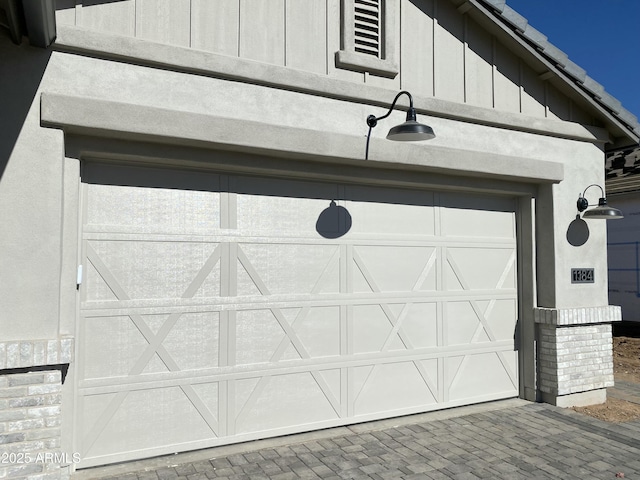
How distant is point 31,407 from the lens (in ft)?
13.0

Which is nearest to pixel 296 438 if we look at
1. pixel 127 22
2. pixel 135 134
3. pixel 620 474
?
pixel 620 474

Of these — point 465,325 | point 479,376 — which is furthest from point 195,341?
point 479,376

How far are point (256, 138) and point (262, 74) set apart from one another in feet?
2.13

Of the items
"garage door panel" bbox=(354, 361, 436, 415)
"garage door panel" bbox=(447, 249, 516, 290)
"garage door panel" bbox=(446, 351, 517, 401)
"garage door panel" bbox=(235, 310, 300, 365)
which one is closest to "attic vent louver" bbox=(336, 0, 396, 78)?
"garage door panel" bbox=(447, 249, 516, 290)

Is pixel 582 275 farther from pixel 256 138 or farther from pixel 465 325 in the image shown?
pixel 256 138

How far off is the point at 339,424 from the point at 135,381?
2.22 m

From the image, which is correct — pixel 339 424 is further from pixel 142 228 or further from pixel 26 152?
pixel 26 152

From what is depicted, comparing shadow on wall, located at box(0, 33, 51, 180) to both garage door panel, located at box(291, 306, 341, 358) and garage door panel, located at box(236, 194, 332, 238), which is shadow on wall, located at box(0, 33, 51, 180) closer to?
garage door panel, located at box(236, 194, 332, 238)

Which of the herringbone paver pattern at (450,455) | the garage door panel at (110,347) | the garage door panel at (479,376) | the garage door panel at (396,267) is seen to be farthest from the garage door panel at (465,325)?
the garage door panel at (110,347)

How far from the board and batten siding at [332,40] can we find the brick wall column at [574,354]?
2.62 meters

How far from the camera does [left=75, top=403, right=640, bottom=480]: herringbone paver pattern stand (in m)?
4.59

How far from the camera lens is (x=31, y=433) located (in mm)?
3971

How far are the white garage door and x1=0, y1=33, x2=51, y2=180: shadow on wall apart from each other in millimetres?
770

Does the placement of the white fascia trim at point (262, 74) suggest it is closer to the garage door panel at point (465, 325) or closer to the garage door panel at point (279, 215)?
the garage door panel at point (279, 215)
